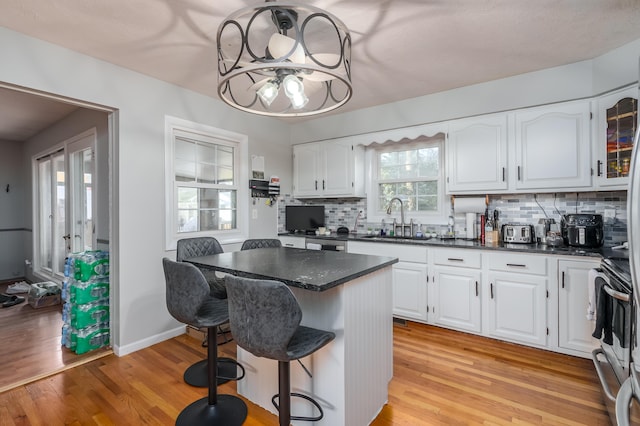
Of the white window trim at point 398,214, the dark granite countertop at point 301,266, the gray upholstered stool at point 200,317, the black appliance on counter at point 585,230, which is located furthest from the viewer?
the white window trim at point 398,214

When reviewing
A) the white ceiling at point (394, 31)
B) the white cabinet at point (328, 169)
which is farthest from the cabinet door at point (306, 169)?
the white ceiling at point (394, 31)

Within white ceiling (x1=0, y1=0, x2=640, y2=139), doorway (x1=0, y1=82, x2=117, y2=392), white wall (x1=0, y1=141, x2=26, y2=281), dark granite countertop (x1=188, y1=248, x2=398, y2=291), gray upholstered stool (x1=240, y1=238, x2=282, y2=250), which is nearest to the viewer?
dark granite countertop (x1=188, y1=248, x2=398, y2=291)

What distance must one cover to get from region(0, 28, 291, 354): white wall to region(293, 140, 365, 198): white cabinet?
175 centimetres

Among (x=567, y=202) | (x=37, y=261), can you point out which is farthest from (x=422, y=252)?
(x=37, y=261)

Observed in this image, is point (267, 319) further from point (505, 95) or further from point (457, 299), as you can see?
point (505, 95)

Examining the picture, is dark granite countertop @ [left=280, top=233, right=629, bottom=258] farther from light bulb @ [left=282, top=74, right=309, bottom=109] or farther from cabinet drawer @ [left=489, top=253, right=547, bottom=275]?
light bulb @ [left=282, top=74, right=309, bottom=109]

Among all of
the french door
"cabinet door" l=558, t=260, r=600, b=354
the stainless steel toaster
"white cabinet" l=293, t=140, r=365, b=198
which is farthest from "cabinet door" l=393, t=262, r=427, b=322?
the french door

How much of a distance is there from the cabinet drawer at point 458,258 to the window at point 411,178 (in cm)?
73

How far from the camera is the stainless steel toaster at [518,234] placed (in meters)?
3.03

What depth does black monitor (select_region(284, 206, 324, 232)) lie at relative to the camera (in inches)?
176

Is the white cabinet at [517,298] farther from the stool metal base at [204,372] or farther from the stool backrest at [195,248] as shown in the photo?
the stool backrest at [195,248]

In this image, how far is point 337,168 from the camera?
419 cm

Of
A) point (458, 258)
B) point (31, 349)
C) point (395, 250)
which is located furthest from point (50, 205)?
point (458, 258)

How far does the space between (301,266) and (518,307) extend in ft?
6.98
